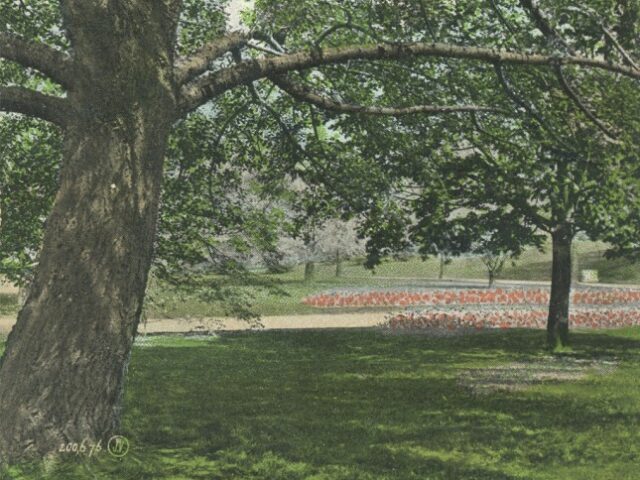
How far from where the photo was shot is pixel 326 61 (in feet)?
24.6

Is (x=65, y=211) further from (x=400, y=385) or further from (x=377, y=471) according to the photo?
(x=400, y=385)

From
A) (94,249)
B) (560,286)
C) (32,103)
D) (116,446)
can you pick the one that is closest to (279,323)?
(560,286)

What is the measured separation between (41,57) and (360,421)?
4900 mm

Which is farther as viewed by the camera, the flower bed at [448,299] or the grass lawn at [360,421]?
the flower bed at [448,299]

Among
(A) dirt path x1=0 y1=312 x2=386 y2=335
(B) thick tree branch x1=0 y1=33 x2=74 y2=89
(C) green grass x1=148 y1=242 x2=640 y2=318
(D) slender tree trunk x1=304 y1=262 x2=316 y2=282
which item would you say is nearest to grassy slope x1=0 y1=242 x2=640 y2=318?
(C) green grass x1=148 y1=242 x2=640 y2=318

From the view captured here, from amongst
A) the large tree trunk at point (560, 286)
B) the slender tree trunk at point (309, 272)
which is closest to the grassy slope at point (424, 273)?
the slender tree trunk at point (309, 272)

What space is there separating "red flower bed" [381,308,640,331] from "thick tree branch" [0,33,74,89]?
1417 centimetres

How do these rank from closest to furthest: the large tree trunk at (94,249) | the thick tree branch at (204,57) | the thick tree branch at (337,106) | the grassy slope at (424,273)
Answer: the large tree trunk at (94,249) < the thick tree branch at (204,57) < the thick tree branch at (337,106) < the grassy slope at (424,273)

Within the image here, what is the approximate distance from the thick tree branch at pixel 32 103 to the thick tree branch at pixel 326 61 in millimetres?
990

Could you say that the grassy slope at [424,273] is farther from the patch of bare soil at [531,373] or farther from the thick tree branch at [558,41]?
the thick tree branch at [558,41]

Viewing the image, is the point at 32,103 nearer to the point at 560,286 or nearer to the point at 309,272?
the point at 560,286

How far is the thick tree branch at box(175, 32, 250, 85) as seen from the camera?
7020mm

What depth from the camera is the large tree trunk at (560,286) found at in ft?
52.5

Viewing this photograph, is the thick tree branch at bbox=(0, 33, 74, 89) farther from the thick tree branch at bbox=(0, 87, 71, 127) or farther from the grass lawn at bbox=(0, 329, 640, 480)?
the grass lawn at bbox=(0, 329, 640, 480)
